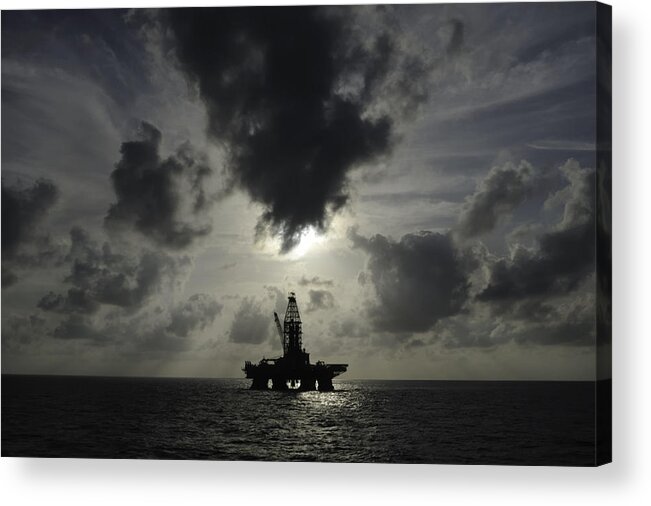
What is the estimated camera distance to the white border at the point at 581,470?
57.2 feet

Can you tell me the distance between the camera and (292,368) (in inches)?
750

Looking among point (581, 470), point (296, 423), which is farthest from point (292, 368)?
point (581, 470)

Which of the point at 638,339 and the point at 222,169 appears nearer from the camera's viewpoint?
the point at 638,339

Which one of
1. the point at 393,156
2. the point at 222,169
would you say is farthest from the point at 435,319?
the point at 222,169

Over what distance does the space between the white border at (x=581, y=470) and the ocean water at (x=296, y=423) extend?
269 millimetres

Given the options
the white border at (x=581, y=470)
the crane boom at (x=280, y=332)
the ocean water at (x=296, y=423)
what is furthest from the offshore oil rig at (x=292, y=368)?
the white border at (x=581, y=470)

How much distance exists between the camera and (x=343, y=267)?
722 inches

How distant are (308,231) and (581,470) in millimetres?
5331

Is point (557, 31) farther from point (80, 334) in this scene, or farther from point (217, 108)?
point (80, 334)

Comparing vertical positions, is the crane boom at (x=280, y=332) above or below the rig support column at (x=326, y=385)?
above

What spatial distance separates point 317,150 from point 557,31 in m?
3.96

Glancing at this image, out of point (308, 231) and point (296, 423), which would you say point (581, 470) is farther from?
point (308, 231)

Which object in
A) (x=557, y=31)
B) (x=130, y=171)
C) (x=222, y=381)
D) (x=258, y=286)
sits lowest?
(x=222, y=381)

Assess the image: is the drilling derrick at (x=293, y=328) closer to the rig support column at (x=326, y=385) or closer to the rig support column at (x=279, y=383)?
the rig support column at (x=326, y=385)
